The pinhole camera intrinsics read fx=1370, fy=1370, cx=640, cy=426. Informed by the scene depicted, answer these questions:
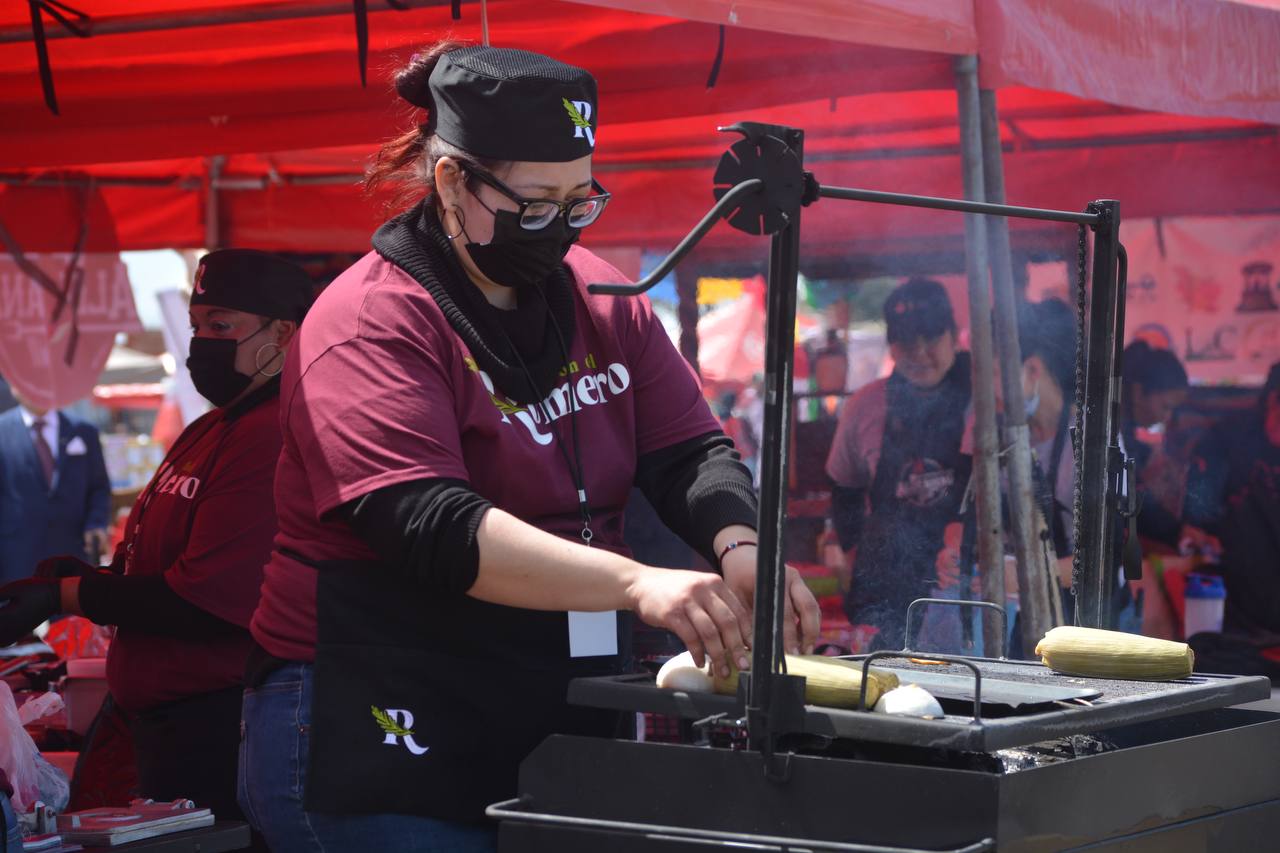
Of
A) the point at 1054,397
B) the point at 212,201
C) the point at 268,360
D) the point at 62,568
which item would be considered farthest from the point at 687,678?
the point at 212,201

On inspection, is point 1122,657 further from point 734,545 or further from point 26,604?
point 26,604

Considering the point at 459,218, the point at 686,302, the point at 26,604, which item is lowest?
the point at 26,604

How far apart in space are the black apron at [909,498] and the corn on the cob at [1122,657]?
2.03 metres

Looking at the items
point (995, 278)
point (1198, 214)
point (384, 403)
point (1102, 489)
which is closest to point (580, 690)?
point (384, 403)

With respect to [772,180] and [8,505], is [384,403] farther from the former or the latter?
[8,505]

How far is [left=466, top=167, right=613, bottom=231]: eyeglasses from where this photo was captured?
1.73m

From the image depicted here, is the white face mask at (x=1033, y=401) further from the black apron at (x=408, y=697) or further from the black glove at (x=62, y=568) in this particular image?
the black apron at (x=408, y=697)

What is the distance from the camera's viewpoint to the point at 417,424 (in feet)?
5.25

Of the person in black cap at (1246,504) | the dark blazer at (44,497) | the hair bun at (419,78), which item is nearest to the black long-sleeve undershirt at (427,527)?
the hair bun at (419,78)

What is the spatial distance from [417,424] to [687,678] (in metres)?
0.43

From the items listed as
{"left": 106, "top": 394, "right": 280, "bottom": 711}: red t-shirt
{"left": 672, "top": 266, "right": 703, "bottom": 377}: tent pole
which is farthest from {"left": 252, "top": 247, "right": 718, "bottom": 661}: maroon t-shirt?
{"left": 672, "top": 266, "right": 703, "bottom": 377}: tent pole

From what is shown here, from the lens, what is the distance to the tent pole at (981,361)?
3373 millimetres

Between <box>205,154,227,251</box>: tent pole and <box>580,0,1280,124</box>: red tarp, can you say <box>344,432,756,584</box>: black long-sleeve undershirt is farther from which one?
<box>205,154,227,251</box>: tent pole

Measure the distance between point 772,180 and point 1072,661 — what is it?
0.83m
